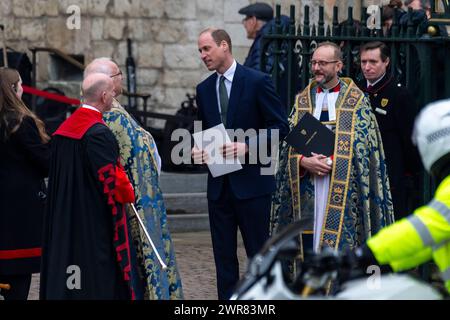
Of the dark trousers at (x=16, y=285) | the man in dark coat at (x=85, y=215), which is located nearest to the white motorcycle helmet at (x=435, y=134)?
the man in dark coat at (x=85, y=215)

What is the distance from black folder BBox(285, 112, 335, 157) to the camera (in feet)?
30.2

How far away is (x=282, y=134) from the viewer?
30.0 feet

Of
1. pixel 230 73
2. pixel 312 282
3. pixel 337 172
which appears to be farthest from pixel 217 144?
pixel 312 282

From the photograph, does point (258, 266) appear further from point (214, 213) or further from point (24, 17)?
point (24, 17)

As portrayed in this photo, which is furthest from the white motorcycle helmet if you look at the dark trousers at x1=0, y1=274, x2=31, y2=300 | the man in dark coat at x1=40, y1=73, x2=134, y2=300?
the dark trousers at x1=0, y1=274, x2=31, y2=300

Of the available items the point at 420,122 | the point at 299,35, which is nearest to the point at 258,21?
the point at 299,35

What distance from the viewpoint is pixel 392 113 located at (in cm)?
991

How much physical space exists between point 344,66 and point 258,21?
128 inches

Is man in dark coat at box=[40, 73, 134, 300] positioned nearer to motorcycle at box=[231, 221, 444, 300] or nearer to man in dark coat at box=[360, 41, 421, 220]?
man in dark coat at box=[360, 41, 421, 220]

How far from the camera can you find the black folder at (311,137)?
9203 mm

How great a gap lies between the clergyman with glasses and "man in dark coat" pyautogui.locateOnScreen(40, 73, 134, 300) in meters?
1.67

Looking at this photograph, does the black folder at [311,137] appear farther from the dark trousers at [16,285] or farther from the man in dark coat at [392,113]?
the dark trousers at [16,285]

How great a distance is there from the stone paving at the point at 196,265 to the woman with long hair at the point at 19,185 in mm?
1213
